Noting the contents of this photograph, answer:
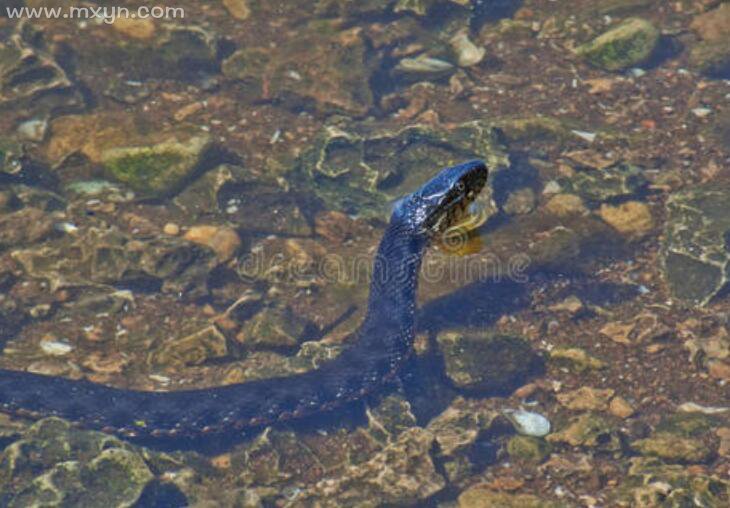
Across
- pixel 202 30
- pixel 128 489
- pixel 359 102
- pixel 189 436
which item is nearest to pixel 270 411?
pixel 189 436

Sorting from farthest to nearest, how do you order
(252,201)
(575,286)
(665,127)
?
(665,127) < (252,201) < (575,286)

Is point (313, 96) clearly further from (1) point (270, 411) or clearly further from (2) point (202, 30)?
(1) point (270, 411)

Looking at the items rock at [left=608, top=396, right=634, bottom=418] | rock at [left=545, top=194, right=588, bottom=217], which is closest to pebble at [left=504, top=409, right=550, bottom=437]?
rock at [left=608, top=396, right=634, bottom=418]

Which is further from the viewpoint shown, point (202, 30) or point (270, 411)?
point (202, 30)

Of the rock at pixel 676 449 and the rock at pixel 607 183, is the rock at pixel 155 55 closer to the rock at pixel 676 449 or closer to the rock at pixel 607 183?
the rock at pixel 607 183

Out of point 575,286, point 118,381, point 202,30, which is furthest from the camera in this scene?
point 202,30

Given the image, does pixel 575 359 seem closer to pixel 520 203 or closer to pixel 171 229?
pixel 520 203
